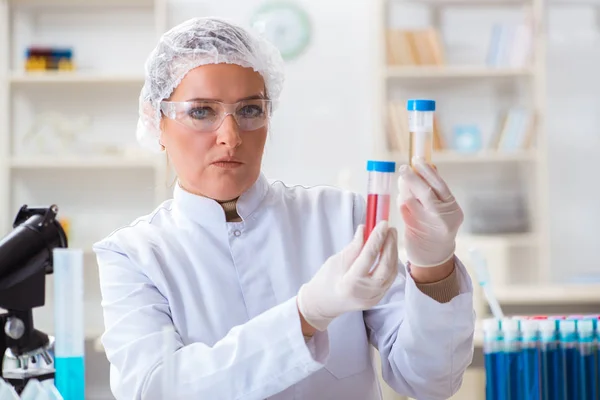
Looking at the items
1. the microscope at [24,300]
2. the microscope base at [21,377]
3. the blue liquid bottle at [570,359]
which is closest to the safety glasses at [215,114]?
the microscope at [24,300]

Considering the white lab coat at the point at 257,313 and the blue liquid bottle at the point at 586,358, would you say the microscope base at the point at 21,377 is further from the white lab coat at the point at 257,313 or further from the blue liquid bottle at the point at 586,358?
the blue liquid bottle at the point at 586,358

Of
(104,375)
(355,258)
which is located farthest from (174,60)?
(104,375)

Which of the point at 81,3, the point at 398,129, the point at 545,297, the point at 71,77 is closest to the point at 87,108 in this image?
the point at 71,77

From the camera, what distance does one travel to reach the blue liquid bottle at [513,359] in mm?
1219

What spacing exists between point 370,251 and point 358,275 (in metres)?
0.03

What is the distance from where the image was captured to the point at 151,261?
136cm

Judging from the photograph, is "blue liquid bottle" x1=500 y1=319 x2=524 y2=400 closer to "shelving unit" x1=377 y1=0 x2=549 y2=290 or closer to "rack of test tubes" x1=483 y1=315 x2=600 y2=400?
"rack of test tubes" x1=483 y1=315 x2=600 y2=400

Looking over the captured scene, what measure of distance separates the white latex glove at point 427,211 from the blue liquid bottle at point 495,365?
18cm

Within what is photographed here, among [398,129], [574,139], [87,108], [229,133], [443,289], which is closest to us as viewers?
[443,289]

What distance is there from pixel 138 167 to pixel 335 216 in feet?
9.63

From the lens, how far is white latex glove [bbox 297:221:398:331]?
1.06m

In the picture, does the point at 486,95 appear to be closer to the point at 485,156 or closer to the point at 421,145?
the point at 485,156

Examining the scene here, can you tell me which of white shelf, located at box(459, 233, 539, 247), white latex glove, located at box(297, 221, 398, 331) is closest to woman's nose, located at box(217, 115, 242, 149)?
white latex glove, located at box(297, 221, 398, 331)

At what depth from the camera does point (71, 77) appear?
13.1 feet
